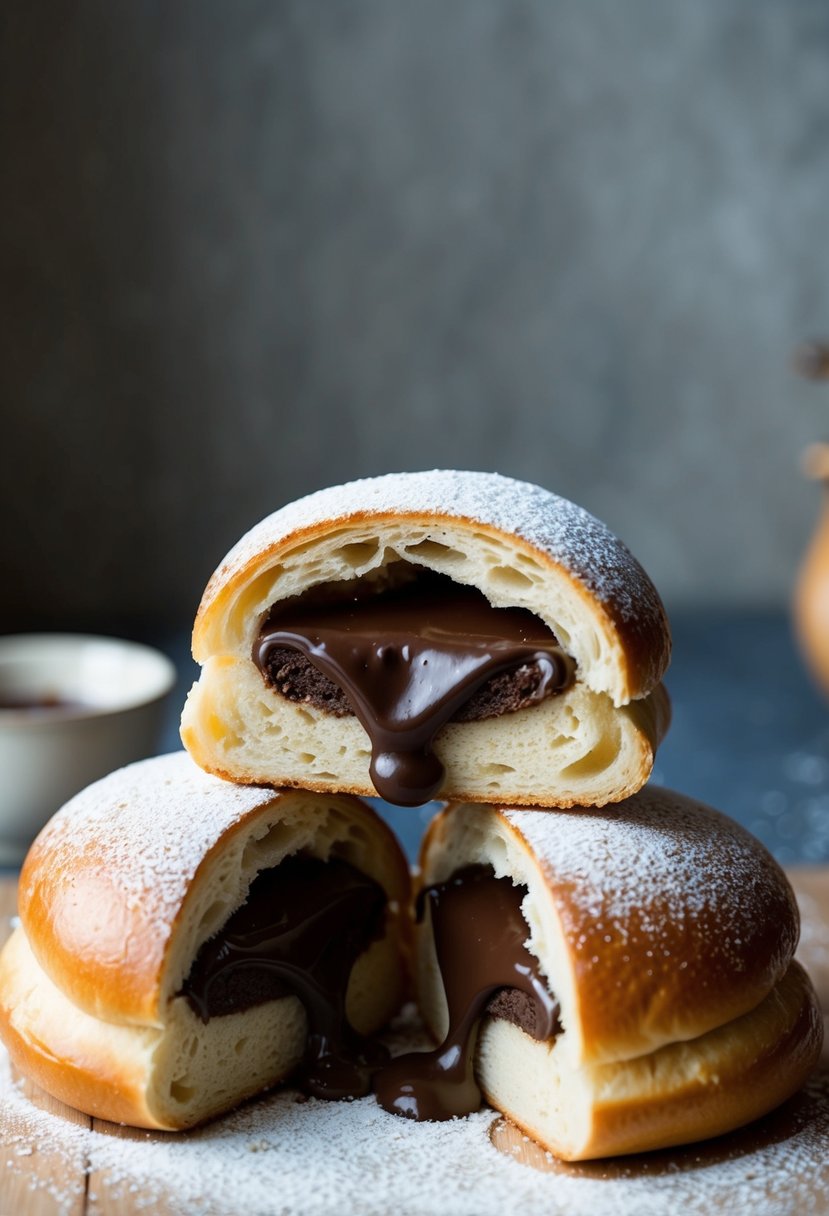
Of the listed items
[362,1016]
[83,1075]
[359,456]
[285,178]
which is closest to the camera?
[83,1075]

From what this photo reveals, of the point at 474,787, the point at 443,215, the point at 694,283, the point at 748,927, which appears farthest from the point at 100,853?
the point at 694,283

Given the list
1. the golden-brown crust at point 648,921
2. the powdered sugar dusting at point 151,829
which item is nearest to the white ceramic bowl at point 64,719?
the powdered sugar dusting at point 151,829

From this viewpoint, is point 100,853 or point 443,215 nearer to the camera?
point 100,853

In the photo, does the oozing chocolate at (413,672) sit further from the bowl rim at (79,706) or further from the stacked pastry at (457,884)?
the bowl rim at (79,706)

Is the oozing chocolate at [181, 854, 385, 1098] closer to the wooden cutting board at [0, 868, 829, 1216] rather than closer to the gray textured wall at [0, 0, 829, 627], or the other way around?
the wooden cutting board at [0, 868, 829, 1216]

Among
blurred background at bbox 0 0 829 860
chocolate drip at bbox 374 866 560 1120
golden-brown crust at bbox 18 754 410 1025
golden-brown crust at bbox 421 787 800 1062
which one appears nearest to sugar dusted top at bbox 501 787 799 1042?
golden-brown crust at bbox 421 787 800 1062

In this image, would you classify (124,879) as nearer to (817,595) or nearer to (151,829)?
(151,829)

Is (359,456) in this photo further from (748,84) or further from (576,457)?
(748,84)

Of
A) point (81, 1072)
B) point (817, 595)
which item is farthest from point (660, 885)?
point (817, 595)
